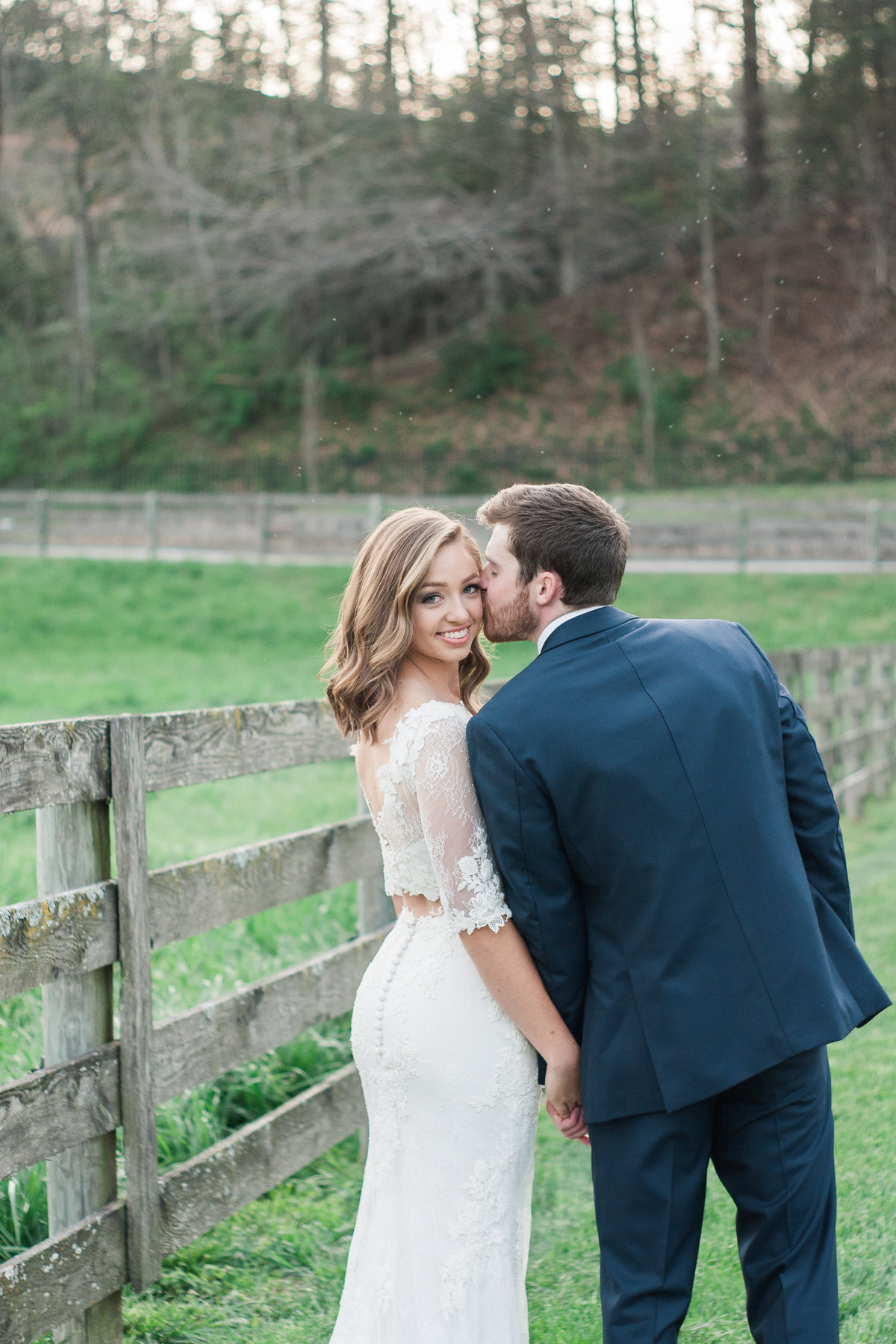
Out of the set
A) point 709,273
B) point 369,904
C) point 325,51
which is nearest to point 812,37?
point 709,273

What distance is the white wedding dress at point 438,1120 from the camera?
2410 mm

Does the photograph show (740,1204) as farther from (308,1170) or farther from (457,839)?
(308,1170)

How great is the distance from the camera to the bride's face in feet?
8.23

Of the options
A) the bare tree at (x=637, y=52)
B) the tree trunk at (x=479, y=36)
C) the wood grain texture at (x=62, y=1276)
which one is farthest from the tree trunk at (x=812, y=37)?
the wood grain texture at (x=62, y=1276)

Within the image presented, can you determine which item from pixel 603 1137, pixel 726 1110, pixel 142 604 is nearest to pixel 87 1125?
pixel 603 1137

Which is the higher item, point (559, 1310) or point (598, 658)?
point (598, 658)

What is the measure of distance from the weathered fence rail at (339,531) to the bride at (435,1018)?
56.3ft

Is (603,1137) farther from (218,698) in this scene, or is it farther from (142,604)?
(142,604)

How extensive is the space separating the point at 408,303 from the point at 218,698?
2522 cm

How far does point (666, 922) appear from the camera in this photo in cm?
218

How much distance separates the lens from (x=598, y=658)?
2.26 meters

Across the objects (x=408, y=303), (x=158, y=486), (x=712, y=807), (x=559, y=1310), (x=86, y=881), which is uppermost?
(x=408, y=303)

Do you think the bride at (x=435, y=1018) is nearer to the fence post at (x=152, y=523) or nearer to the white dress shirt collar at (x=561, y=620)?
the white dress shirt collar at (x=561, y=620)

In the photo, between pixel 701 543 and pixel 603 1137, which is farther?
pixel 701 543
